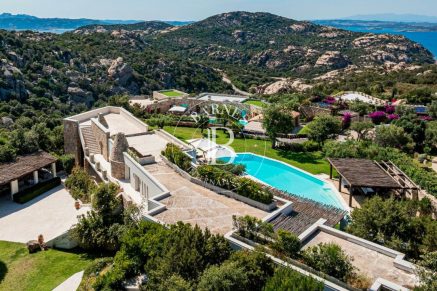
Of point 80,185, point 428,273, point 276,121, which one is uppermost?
point 276,121

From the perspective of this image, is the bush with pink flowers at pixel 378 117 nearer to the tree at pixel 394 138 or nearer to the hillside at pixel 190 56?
the tree at pixel 394 138

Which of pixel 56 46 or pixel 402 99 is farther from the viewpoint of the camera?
pixel 56 46

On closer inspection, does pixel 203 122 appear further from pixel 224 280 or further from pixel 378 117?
pixel 224 280

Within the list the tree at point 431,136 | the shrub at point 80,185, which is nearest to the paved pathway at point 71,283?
the shrub at point 80,185

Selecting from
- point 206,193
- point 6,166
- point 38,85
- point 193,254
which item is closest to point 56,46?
point 38,85

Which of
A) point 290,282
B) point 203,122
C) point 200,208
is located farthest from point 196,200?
point 203,122

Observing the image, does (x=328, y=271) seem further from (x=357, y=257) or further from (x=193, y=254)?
(x=193, y=254)

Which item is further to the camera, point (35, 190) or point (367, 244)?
point (35, 190)
